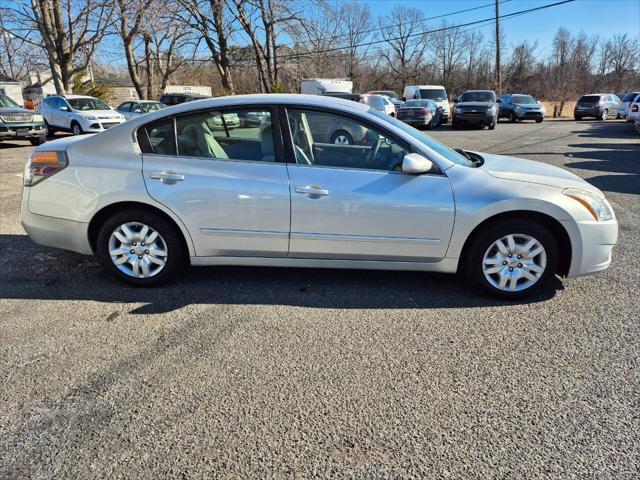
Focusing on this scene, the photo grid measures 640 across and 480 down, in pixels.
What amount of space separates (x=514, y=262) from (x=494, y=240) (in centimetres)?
25

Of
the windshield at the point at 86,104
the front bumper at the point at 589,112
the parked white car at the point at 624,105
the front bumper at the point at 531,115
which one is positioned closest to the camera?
the windshield at the point at 86,104

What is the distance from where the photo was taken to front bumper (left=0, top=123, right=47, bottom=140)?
1435 cm

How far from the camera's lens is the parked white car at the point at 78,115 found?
16.7m

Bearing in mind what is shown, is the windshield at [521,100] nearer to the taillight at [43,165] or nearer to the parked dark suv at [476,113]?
the parked dark suv at [476,113]

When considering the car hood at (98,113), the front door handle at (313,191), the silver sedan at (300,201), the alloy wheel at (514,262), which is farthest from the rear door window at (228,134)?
the car hood at (98,113)

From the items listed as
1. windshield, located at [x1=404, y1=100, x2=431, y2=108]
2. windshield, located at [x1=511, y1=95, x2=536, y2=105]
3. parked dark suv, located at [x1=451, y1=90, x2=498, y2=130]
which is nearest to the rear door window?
windshield, located at [x1=404, y1=100, x2=431, y2=108]

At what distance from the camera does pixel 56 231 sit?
12.8 feet

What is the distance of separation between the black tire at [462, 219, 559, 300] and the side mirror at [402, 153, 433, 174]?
69 centimetres

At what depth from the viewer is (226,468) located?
6.64 ft

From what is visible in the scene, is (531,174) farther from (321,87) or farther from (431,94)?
(431,94)

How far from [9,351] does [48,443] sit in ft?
3.62

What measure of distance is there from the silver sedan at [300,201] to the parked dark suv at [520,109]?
1001 inches

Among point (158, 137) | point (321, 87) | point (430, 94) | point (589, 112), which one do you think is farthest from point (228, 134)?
point (589, 112)

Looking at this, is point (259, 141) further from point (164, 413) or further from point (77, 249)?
point (164, 413)
